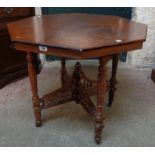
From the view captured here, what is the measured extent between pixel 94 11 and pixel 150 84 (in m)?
1.04

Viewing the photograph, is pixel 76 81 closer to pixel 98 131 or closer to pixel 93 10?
pixel 98 131

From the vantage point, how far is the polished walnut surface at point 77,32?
1.43m

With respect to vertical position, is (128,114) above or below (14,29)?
below

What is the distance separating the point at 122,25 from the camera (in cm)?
180

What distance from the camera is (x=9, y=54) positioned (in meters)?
2.54

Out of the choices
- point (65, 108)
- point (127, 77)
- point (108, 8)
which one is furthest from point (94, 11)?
point (65, 108)

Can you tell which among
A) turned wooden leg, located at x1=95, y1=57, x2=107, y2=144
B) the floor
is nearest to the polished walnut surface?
turned wooden leg, located at x1=95, y1=57, x2=107, y2=144

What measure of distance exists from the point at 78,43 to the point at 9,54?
1.32 meters

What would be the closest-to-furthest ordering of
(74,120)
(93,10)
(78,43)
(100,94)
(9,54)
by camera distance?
(78,43)
(100,94)
(74,120)
(9,54)
(93,10)

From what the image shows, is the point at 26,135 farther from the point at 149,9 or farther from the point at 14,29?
the point at 149,9

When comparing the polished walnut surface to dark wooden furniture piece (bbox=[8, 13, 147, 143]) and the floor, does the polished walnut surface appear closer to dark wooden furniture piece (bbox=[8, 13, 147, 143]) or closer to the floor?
dark wooden furniture piece (bbox=[8, 13, 147, 143])

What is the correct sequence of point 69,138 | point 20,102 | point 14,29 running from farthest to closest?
1. point 20,102
2. point 69,138
3. point 14,29

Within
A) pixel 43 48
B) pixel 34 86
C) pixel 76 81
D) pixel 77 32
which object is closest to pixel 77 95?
pixel 76 81

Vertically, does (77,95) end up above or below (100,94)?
below
